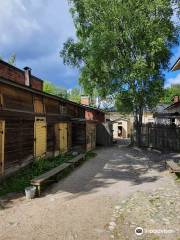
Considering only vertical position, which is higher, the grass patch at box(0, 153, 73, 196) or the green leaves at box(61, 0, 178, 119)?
the green leaves at box(61, 0, 178, 119)

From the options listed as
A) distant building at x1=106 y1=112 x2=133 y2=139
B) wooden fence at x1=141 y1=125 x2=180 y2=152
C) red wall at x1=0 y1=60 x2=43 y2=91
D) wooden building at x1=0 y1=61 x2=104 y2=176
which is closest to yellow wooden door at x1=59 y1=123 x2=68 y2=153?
wooden building at x1=0 y1=61 x2=104 y2=176

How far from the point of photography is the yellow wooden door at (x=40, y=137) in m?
16.2

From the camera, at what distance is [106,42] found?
25.0m

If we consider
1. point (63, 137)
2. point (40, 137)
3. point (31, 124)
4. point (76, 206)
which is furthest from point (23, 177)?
point (63, 137)

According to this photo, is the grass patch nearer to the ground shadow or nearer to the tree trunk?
the ground shadow

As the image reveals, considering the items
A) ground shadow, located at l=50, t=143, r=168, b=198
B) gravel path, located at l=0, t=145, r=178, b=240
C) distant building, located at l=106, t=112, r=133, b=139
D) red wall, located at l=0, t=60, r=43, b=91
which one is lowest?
gravel path, located at l=0, t=145, r=178, b=240

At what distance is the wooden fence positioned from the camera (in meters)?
25.1

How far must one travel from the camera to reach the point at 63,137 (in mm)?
21531

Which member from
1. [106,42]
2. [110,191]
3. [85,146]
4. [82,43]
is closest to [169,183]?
[110,191]

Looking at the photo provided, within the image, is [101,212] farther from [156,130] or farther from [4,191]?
[156,130]

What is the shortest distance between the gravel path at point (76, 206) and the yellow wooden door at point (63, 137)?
19.2ft

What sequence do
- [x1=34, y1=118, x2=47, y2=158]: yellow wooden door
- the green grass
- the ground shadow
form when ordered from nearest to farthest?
1. the green grass
2. the ground shadow
3. [x1=34, y1=118, x2=47, y2=158]: yellow wooden door

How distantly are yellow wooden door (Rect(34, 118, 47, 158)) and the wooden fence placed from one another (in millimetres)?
11903

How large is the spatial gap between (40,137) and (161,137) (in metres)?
13.7
